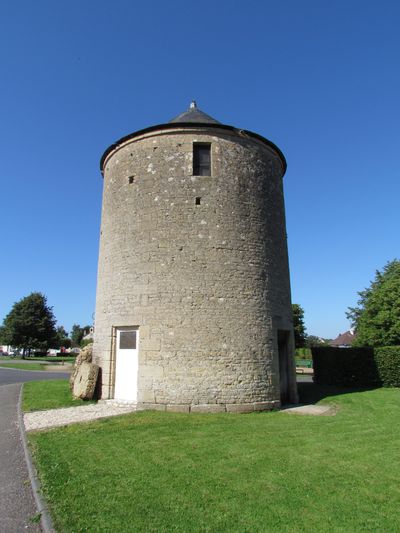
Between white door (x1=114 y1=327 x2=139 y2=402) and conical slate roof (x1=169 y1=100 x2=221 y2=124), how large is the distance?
7.05 metres

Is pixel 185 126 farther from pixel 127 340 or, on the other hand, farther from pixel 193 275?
pixel 127 340

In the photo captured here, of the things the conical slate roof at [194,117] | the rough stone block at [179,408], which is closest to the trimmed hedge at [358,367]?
the rough stone block at [179,408]

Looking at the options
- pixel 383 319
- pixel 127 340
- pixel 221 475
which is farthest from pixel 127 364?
pixel 383 319

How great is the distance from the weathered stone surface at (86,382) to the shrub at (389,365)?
46.3ft

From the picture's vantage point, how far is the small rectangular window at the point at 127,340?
36.7 feet

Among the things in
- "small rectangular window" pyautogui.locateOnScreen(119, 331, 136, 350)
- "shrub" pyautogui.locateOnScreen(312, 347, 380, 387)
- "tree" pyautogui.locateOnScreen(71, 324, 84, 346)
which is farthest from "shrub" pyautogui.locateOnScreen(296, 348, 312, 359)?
"tree" pyautogui.locateOnScreen(71, 324, 84, 346)

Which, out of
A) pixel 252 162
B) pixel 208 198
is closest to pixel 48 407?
pixel 208 198

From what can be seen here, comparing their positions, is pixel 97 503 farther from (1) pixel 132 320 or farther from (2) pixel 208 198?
(2) pixel 208 198

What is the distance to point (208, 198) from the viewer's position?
11.6 m

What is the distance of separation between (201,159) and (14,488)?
989cm

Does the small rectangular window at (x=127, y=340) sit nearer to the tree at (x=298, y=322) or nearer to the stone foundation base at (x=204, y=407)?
the stone foundation base at (x=204, y=407)

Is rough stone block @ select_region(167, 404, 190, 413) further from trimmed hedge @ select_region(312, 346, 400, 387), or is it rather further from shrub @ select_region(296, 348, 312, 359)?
shrub @ select_region(296, 348, 312, 359)

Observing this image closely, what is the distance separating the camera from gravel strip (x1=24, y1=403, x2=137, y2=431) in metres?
8.76

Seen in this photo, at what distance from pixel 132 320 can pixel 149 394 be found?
214 centimetres
